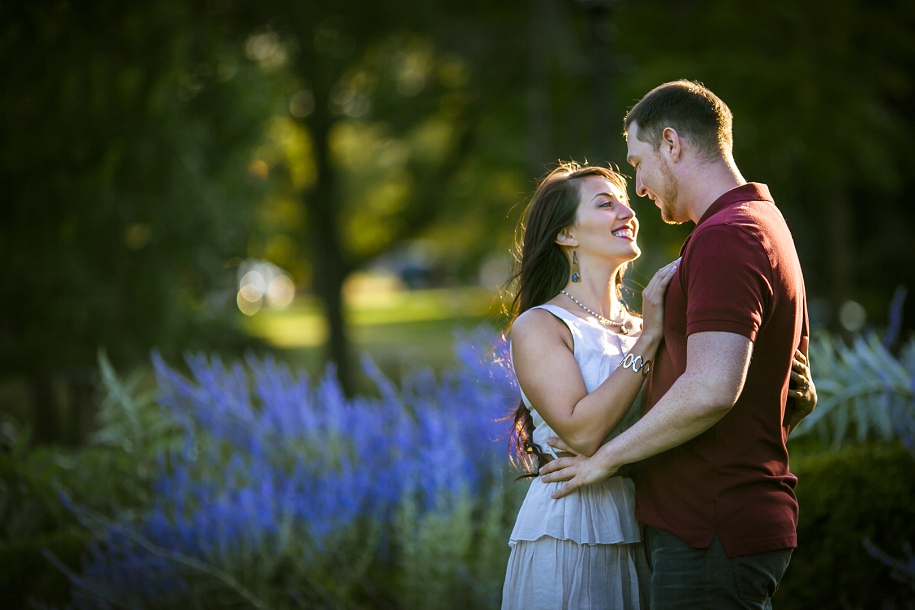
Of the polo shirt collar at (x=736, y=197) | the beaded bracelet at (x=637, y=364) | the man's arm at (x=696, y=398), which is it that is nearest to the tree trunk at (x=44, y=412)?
the beaded bracelet at (x=637, y=364)

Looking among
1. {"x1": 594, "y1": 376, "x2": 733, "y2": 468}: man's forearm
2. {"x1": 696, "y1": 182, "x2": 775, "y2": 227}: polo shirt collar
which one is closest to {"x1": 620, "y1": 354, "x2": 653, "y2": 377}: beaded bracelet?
{"x1": 594, "y1": 376, "x2": 733, "y2": 468}: man's forearm

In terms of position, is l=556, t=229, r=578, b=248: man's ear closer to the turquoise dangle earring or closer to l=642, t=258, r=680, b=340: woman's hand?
the turquoise dangle earring

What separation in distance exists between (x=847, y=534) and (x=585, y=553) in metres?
2.00

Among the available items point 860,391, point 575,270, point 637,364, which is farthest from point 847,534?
point 637,364

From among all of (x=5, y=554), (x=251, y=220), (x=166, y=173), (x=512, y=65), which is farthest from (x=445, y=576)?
(x=512, y=65)

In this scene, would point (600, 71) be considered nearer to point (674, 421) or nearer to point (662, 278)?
point (662, 278)

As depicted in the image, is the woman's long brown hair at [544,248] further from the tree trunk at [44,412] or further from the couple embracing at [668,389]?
the tree trunk at [44,412]

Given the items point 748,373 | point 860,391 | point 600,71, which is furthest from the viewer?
point 600,71

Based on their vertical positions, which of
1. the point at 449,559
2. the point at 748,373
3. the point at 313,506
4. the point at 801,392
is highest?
the point at 748,373

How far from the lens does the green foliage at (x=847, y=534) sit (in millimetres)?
4008

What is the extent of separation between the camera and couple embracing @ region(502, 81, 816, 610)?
7.32ft

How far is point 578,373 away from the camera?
2.65m

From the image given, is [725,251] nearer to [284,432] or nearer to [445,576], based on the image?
[445,576]

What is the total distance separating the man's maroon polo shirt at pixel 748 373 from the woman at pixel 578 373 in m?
0.18
